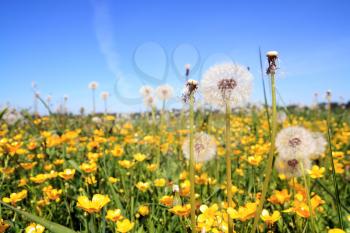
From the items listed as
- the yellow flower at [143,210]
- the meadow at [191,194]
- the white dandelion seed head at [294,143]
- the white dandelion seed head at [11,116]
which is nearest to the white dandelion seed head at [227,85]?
the meadow at [191,194]

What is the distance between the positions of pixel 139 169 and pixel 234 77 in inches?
66.3

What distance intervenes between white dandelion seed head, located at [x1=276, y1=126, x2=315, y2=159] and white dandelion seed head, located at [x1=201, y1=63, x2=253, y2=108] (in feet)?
1.62

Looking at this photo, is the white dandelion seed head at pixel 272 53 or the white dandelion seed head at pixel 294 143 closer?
the white dandelion seed head at pixel 272 53

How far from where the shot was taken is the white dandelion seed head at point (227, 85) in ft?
4.10

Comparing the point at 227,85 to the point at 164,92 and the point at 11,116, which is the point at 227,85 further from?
the point at 11,116

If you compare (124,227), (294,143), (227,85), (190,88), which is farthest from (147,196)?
(190,88)

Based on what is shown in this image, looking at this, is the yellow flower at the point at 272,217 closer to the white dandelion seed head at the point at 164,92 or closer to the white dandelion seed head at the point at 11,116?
the white dandelion seed head at the point at 164,92

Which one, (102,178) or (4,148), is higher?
(4,148)

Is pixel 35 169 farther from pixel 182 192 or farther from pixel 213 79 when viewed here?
pixel 213 79

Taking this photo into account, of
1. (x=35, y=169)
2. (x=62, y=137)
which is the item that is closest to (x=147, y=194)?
(x=62, y=137)

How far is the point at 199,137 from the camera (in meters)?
2.19

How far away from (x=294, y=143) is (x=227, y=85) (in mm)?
589

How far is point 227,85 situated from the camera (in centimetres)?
127

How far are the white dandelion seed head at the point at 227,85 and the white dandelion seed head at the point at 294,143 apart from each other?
494 millimetres
